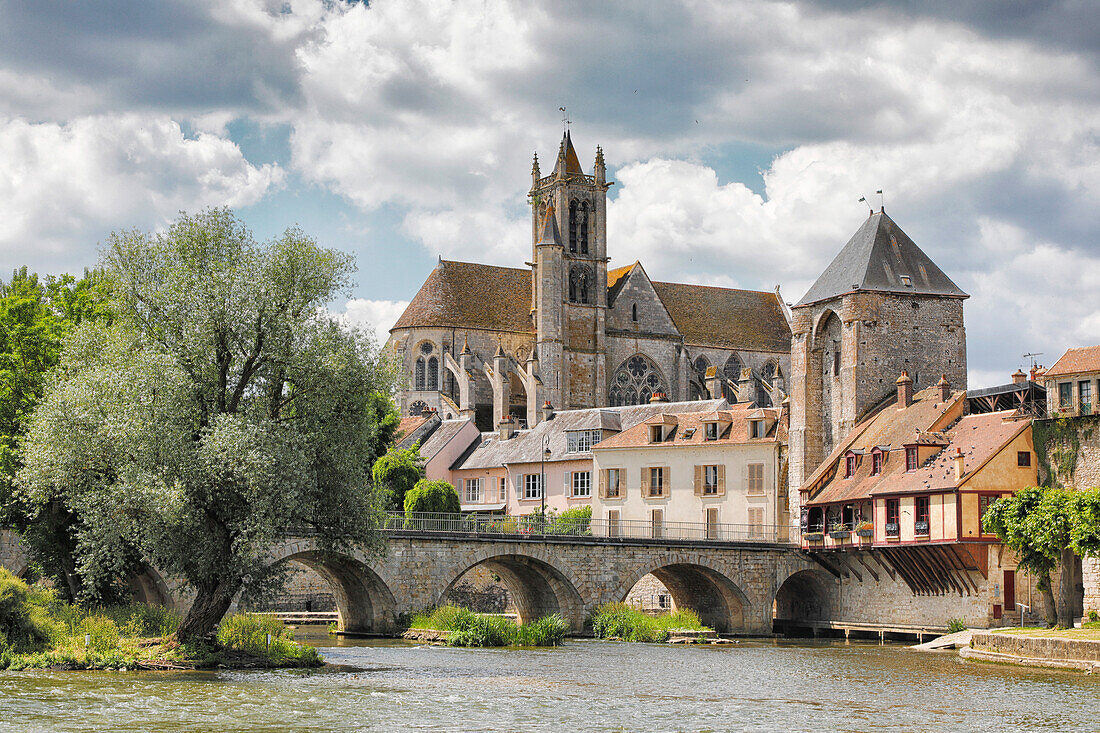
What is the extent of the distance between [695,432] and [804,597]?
876 cm

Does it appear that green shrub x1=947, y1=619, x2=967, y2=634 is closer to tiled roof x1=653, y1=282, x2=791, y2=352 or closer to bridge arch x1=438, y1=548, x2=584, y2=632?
bridge arch x1=438, y1=548, x2=584, y2=632

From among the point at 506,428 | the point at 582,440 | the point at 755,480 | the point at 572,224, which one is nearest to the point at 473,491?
the point at 506,428

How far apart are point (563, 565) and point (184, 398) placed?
69.6 ft

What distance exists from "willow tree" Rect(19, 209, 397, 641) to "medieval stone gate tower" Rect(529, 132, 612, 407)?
4724cm

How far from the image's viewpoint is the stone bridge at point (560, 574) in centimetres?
4516

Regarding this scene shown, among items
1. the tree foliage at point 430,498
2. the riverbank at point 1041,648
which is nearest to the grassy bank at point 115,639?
the riverbank at point 1041,648

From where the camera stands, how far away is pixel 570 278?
84375 mm

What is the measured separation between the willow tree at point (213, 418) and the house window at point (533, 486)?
34362mm

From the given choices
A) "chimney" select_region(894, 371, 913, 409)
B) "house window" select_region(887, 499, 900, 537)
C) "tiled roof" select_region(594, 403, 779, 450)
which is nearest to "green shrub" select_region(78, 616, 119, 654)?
"house window" select_region(887, 499, 900, 537)

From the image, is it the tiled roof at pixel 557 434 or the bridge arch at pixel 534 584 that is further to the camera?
the tiled roof at pixel 557 434

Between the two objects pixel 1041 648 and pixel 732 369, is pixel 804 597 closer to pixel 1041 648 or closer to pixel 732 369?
pixel 1041 648

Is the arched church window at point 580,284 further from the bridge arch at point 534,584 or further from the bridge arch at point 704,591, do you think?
the bridge arch at point 534,584

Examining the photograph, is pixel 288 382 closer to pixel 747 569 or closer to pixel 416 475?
pixel 747 569

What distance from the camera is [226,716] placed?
22.7m
